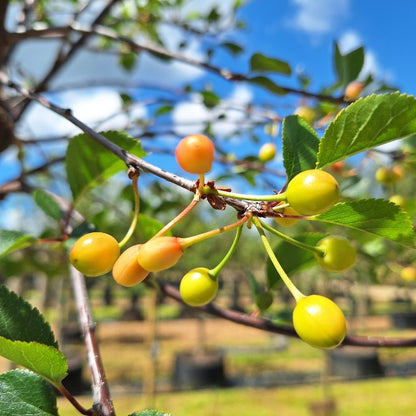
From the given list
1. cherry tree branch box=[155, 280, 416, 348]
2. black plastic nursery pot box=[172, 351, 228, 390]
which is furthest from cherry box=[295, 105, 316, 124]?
black plastic nursery pot box=[172, 351, 228, 390]

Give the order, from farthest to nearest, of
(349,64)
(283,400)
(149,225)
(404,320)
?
(404,320) → (283,400) → (349,64) → (149,225)

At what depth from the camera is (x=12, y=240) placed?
0.80 meters

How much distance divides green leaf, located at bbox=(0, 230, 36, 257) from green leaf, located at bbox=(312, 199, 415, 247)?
56 centimetres

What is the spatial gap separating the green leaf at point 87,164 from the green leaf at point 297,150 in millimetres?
226

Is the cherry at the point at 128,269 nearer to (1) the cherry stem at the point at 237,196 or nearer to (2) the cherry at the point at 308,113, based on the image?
(1) the cherry stem at the point at 237,196

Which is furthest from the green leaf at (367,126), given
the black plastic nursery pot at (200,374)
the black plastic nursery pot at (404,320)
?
the black plastic nursery pot at (404,320)

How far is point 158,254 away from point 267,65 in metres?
0.89

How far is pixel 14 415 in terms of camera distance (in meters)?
0.45

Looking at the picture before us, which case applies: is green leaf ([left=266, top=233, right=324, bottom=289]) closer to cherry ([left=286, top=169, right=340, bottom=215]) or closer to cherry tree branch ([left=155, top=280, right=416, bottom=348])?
cherry tree branch ([left=155, top=280, right=416, bottom=348])

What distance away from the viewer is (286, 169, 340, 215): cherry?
1.31 feet

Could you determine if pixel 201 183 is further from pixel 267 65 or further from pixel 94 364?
pixel 267 65

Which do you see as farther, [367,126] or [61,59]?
[61,59]

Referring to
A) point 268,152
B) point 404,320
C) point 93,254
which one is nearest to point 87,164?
point 93,254

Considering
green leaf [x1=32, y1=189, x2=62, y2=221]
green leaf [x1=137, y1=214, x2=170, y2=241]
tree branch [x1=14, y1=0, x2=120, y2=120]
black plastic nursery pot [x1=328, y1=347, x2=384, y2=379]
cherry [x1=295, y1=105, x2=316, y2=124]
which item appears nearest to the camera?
green leaf [x1=137, y1=214, x2=170, y2=241]
